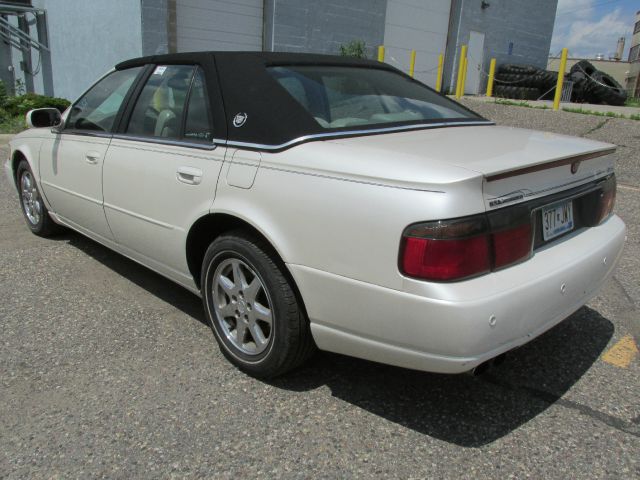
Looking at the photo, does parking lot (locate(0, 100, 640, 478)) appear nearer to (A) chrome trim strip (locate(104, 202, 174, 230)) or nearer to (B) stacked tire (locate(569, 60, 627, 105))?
(A) chrome trim strip (locate(104, 202, 174, 230))

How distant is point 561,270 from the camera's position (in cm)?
240

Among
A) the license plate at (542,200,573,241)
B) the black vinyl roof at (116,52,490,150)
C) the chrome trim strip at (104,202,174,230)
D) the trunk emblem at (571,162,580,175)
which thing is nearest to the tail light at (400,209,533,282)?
the license plate at (542,200,573,241)

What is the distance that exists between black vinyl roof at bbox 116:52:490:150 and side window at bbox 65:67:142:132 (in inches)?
24.2

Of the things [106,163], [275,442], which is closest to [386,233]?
[275,442]

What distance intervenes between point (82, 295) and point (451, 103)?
9.10 ft


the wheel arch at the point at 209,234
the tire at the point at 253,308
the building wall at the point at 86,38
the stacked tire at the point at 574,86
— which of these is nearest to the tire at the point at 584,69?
the stacked tire at the point at 574,86

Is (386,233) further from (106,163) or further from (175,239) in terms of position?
(106,163)

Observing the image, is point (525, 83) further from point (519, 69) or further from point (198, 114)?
point (198, 114)

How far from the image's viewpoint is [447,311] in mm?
2061

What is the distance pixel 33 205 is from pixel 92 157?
1662 millimetres

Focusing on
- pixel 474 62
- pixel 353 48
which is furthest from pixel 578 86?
pixel 353 48

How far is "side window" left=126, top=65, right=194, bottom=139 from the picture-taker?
3244mm

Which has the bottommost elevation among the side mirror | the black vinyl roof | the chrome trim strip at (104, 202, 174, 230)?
the chrome trim strip at (104, 202, 174, 230)

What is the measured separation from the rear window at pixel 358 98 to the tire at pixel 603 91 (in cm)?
1564
